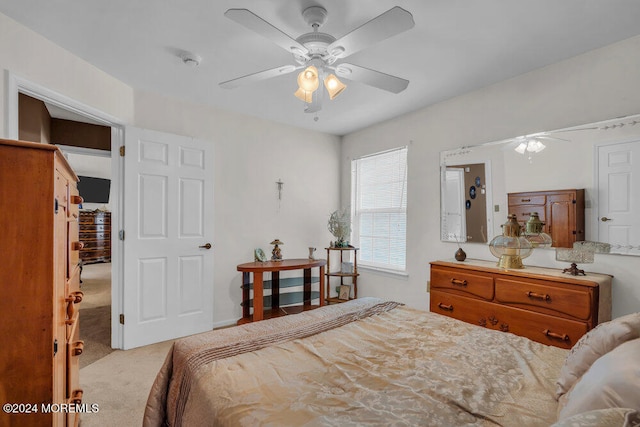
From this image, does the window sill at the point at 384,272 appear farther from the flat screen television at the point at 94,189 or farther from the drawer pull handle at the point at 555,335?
the flat screen television at the point at 94,189

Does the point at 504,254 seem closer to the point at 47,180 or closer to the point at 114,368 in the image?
the point at 47,180

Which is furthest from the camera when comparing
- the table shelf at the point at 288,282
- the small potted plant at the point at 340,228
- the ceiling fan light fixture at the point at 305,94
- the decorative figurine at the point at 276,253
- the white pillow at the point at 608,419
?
the small potted plant at the point at 340,228

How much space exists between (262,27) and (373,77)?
0.74 m

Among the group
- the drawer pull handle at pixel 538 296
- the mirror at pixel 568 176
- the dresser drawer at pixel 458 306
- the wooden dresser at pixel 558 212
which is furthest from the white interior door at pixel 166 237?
the wooden dresser at pixel 558 212

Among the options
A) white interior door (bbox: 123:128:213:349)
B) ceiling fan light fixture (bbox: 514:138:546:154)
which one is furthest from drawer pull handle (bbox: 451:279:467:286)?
white interior door (bbox: 123:128:213:349)

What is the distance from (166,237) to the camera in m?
3.10

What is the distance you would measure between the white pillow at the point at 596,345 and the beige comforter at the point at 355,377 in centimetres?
9

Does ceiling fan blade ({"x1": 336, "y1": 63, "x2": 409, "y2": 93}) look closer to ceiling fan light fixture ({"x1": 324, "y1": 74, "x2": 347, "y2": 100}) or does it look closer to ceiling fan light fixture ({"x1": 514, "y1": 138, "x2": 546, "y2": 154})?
ceiling fan light fixture ({"x1": 324, "y1": 74, "x2": 347, "y2": 100})

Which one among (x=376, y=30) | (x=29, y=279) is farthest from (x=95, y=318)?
(x=376, y=30)

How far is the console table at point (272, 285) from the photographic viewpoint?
10.8 feet

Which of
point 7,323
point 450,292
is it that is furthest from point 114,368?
point 450,292

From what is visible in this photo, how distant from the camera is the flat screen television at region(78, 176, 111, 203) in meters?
7.77

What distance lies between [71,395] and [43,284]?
32.4 inches

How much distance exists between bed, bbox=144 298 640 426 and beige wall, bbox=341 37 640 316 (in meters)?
1.57
